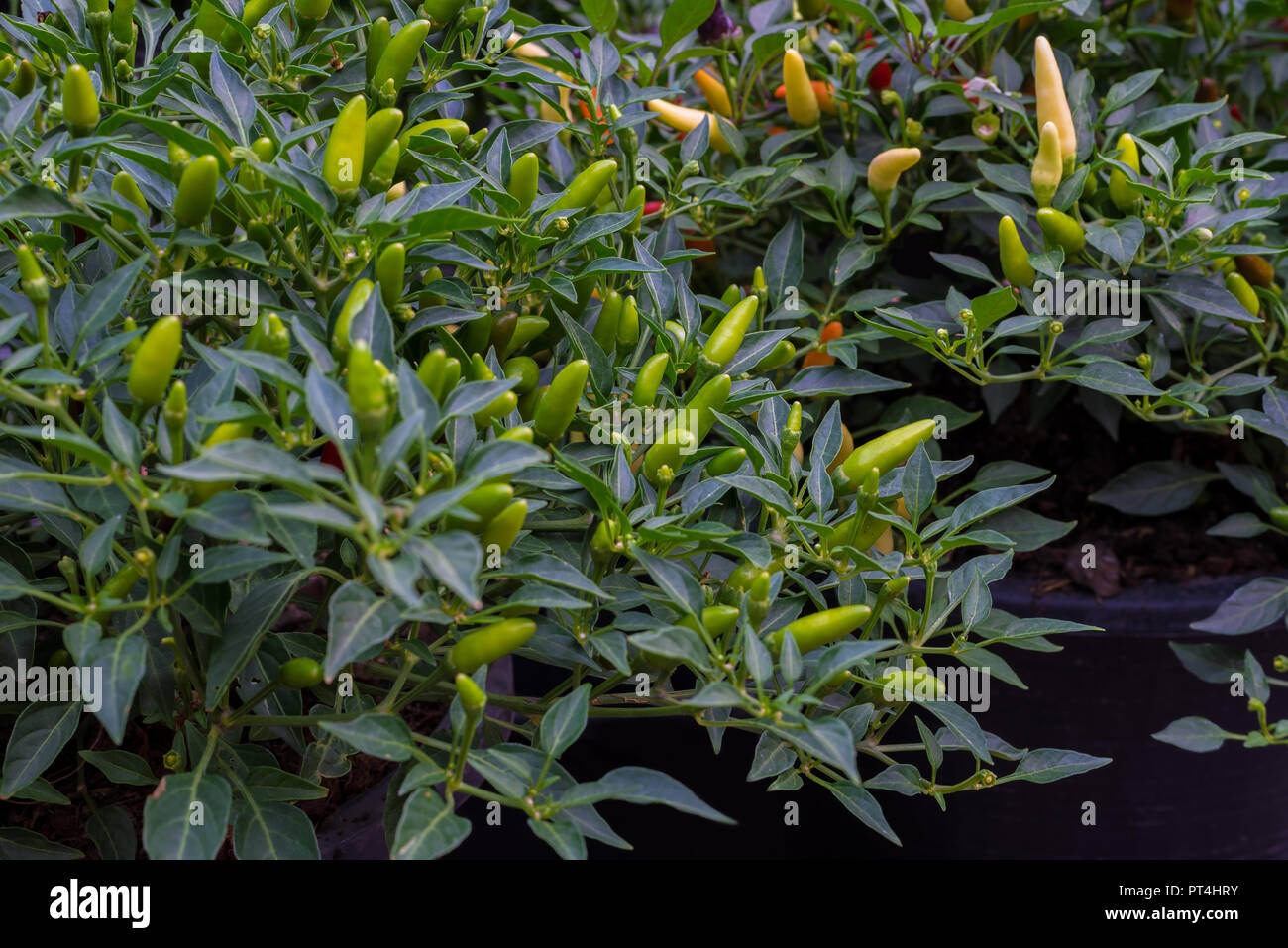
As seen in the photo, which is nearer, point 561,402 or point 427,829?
point 427,829

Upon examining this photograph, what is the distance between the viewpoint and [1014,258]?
81 cm

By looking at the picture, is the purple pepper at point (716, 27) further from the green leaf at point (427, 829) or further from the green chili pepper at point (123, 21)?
the green leaf at point (427, 829)

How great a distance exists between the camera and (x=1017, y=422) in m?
1.22

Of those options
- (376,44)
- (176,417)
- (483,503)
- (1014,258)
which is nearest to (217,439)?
(176,417)

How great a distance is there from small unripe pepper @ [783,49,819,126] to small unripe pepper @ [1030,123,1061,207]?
0.22 m

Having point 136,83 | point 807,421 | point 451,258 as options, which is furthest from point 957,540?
point 136,83

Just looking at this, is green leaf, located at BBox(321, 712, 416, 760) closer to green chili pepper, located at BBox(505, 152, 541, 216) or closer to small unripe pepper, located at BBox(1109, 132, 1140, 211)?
green chili pepper, located at BBox(505, 152, 541, 216)

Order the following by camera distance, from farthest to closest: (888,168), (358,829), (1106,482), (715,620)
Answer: (1106,482) → (888,168) → (358,829) → (715,620)

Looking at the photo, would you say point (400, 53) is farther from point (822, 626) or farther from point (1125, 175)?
point (1125, 175)

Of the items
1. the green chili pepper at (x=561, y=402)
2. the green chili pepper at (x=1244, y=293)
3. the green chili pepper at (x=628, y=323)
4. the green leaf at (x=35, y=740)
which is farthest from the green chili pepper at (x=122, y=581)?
the green chili pepper at (x=1244, y=293)

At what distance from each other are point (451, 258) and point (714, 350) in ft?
0.58

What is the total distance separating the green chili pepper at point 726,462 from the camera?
2.09ft

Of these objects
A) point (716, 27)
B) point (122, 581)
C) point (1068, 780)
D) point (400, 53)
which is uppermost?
point (716, 27)

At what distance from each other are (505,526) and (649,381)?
151mm
